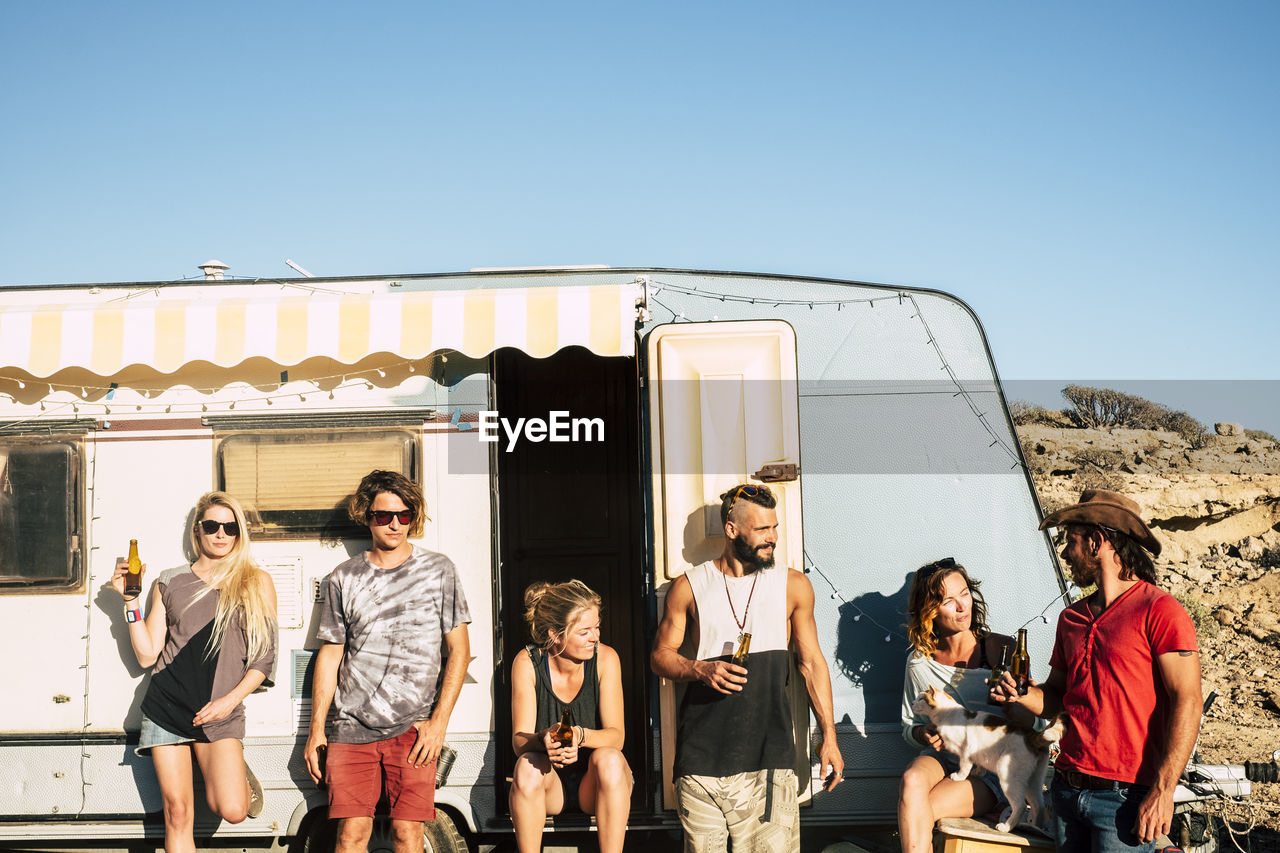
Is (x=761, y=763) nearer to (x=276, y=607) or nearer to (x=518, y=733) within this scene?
(x=518, y=733)

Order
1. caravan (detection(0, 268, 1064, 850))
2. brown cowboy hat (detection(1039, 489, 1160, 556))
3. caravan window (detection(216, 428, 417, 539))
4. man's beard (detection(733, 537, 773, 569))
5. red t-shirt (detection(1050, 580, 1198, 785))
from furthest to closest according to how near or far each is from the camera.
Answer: caravan window (detection(216, 428, 417, 539))
caravan (detection(0, 268, 1064, 850))
man's beard (detection(733, 537, 773, 569))
brown cowboy hat (detection(1039, 489, 1160, 556))
red t-shirt (detection(1050, 580, 1198, 785))

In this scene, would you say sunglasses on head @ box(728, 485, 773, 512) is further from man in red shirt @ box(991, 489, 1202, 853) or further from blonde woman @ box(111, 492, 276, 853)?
blonde woman @ box(111, 492, 276, 853)

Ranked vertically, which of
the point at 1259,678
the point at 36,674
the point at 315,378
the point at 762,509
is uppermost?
the point at 315,378

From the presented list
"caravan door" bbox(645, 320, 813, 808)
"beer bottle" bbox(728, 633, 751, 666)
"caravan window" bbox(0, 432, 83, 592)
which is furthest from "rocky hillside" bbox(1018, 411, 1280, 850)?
"caravan window" bbox(0, 432, 83, 592)

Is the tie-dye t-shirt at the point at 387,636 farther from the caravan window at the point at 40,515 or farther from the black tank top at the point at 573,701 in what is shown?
the caravan window at the point at 40,515

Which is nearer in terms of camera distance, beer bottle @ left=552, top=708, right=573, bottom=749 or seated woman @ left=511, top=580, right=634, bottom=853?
beer bottle @ left=552, top=708, right=573, bottom=749

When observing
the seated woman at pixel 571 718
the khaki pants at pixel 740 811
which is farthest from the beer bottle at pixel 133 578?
the khaki pants at pixel 740 811

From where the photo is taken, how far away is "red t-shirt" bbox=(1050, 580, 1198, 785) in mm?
3922

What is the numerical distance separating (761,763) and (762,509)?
3.92 ft

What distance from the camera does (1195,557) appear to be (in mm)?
15367

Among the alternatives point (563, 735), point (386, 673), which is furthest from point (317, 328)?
point (563, 735)

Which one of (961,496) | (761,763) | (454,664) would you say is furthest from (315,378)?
(961,496)

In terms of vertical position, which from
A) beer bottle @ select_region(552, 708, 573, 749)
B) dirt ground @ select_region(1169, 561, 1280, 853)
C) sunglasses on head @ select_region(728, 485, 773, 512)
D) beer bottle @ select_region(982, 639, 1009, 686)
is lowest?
dirt ground @ select_region(1169, 561, 1280, 853)

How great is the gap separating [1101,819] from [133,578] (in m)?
4.63
